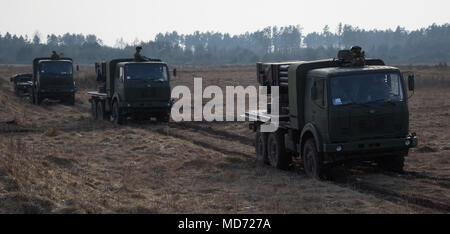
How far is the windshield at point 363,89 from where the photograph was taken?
1215 cm

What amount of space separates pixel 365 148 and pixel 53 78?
89.1 feet

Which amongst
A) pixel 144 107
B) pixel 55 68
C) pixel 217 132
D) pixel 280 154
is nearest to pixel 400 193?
pixel 280 154

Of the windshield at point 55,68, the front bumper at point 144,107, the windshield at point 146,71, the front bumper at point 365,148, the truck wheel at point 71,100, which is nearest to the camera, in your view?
the front bumper at point 365,148

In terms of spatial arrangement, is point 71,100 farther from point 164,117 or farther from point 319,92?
point 319,92

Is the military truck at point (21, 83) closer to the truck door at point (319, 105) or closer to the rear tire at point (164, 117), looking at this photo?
the rear tire at point (164, 117)

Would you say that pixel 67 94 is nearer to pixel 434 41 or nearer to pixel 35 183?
pixel 35 183

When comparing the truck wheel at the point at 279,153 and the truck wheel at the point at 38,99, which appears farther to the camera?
the truck wheel at the point at 38,99

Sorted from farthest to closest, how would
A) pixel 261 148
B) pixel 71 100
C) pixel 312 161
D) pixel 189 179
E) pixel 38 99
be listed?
pixel 71 100 → pixel 38 99 → pixel 261 148 → pixel 189 179 → pixel 312 161

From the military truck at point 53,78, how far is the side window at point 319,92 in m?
25.7

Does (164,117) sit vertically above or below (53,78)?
below

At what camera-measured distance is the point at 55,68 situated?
35.8 meters

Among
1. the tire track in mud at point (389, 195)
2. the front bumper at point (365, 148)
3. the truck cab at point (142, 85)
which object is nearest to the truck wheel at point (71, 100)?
the truck cab at point (142, 85)

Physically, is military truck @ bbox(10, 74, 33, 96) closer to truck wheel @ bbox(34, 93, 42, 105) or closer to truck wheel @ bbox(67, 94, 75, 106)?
truck wheel @ bbox(34, 93, 42, 105)

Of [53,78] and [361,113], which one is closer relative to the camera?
[361,113]
